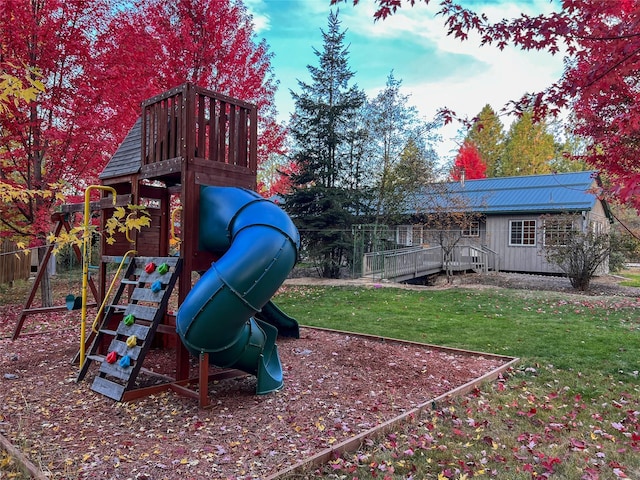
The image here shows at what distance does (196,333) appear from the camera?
3.64 metres

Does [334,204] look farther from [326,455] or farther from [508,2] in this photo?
[326,455]

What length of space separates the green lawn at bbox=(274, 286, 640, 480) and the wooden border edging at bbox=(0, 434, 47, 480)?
5.26 ft

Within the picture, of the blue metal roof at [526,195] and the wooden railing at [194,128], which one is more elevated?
the blue metal roof at [526,195]

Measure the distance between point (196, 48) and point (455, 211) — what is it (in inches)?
417

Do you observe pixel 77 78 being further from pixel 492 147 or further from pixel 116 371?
pixel 492 147

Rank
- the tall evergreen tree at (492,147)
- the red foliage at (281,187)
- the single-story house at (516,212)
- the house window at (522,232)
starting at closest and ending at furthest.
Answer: the red foliage at (281,187)
the single-story house at (516,212)
the house window at (522,232)
the tall evergreen tree at (492,147)

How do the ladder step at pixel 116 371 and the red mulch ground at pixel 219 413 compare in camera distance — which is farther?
the ladder step at pixel 116 371

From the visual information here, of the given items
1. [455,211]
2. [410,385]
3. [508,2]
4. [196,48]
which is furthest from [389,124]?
[410,385]

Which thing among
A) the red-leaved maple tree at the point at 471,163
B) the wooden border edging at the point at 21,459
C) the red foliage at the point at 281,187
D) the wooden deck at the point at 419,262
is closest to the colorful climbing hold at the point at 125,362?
the wooden border edging at the point at 21,459

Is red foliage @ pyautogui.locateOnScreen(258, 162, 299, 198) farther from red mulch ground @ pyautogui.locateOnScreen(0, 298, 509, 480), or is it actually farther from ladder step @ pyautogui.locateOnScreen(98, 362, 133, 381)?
ladder step @ pyautogui.locateOnScreen(98, 362, 133, 381)

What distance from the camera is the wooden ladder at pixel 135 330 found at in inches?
159

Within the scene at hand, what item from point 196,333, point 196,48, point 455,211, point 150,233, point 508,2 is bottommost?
point 196,333

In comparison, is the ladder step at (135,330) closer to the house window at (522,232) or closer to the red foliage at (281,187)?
the red foliage at (281,187)

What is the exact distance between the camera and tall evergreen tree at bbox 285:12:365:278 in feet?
53.3
